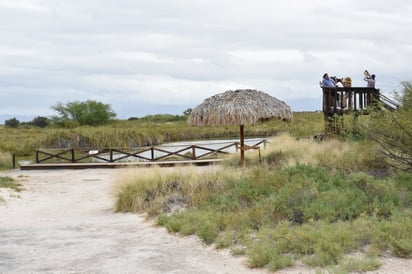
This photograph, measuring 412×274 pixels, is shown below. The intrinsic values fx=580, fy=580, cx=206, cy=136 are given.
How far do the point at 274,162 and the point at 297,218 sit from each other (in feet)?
31.4

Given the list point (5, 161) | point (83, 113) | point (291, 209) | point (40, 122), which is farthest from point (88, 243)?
point (40, 122)

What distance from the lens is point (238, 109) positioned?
18812mm

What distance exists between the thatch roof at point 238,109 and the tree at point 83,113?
39.6 m

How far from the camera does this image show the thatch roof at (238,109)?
18.8 m

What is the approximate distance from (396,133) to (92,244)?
7.63m

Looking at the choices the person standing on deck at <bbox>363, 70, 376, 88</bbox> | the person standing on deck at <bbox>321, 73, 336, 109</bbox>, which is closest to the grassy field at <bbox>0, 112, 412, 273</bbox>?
the person standing on deck at <bbox>321, 73, 336, 109</bbox>

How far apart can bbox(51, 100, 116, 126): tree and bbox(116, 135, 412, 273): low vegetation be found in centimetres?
4521

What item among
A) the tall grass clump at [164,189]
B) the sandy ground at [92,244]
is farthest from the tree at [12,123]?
the tall grass clump at [164,189]

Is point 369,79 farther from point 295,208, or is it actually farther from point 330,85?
point 295,208

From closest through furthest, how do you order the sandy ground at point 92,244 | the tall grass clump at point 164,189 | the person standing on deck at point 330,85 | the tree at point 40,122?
the sandy ground at point 92,244, the tall grass clump at point 164,189, the person standing on deck at point 330,85, the tree at point 40,122

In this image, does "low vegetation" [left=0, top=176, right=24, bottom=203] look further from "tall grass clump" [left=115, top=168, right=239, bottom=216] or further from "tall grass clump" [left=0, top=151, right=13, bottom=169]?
"tall grass clump" [left=0, top=151, right=13, bottom=169]

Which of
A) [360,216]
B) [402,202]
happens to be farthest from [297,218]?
[402,202]

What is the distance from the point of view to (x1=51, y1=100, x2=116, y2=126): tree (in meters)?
58.6

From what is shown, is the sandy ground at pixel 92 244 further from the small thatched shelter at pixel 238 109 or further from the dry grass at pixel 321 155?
the dry grass at pixel 321 155
